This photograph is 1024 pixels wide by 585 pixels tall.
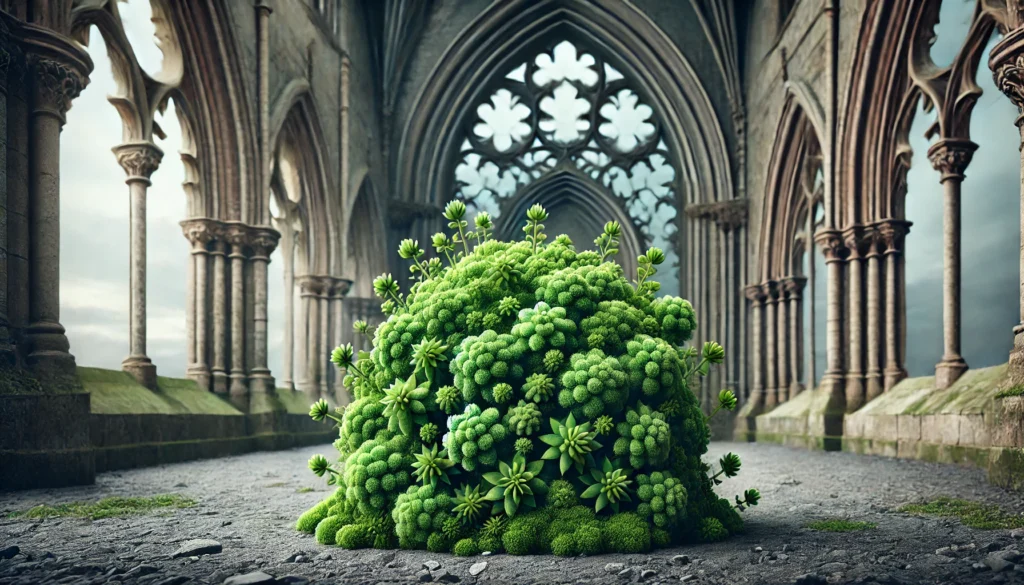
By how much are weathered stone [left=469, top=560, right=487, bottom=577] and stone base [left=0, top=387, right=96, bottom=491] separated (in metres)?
4.59

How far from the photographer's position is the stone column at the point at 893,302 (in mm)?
12742

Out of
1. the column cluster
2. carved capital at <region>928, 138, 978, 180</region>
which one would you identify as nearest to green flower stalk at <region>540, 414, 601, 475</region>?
carved capital at <region>928, 138, 978, 180</region>

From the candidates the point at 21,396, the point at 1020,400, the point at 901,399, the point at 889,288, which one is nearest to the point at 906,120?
the point at 889,288

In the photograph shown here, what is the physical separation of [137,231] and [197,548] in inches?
273

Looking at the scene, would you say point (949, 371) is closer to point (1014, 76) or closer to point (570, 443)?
point (1014, 76)

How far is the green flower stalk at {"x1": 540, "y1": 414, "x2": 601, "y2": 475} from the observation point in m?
3.90

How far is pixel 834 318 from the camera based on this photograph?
1386 cm

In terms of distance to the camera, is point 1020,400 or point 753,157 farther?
point 753,157

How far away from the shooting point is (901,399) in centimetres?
1177

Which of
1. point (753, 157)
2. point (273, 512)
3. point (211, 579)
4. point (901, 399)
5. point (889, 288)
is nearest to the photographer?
point (211, 579)

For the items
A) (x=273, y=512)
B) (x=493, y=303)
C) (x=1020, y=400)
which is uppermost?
(x=493, y=303)

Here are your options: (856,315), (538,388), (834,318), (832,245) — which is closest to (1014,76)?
(538,388)

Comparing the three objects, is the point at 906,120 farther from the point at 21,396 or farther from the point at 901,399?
the point at 21,396

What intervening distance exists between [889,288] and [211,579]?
Answer: 1136 centimetres
